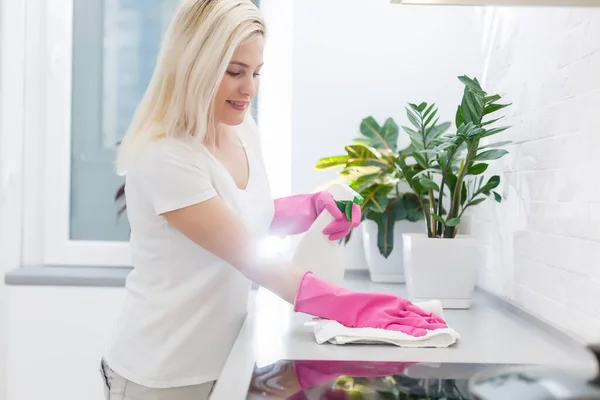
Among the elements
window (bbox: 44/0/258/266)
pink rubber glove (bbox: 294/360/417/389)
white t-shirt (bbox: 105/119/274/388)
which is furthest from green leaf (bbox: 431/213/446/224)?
window (bbox: 44/0/258/266)

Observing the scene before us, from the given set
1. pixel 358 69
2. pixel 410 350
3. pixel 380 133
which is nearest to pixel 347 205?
pixel 410 350

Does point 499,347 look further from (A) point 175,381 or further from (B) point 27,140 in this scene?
(B) point 27,140

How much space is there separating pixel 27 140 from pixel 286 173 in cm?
91

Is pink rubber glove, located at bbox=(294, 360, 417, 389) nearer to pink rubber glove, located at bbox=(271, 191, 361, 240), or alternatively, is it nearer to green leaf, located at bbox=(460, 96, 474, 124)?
pink rubber glove, located at bbox=(271, 191, 361, 240)

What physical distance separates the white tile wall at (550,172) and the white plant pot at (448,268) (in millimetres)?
103

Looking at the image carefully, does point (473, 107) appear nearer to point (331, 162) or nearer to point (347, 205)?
point (347, 205)

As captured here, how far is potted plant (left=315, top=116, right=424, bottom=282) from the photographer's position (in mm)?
1927

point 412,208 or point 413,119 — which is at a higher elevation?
point 413,119

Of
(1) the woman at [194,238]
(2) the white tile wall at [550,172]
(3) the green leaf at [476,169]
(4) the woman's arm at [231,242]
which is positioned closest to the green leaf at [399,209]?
(2) the white tile wall at [550,172]

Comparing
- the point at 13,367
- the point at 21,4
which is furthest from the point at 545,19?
the point at 13,367

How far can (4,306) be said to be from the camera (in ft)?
7.80

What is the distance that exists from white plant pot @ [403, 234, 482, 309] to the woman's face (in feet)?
1.91

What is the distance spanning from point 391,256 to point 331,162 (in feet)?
1.03

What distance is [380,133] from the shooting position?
6.77ft
